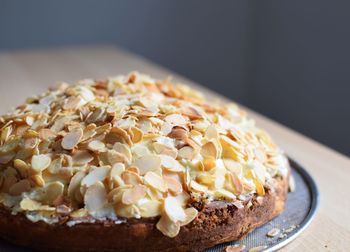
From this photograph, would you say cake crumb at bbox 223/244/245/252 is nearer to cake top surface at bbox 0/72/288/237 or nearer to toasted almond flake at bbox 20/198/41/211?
cake top surface at bbox 0/72/288/237

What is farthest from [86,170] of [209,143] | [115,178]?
[209,143]

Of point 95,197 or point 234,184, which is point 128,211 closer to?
point 95,197

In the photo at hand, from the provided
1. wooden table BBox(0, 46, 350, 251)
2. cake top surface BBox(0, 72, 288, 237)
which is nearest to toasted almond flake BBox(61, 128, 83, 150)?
cake top surface BBox(0, 72, 288, 237)

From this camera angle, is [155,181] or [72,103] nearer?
[155,181]

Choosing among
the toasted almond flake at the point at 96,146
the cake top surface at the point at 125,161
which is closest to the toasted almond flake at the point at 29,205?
the cake top surface at the point at 125,161

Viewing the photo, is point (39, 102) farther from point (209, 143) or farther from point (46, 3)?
point (46, 3)

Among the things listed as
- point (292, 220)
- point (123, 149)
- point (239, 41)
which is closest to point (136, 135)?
point (123, 149)
